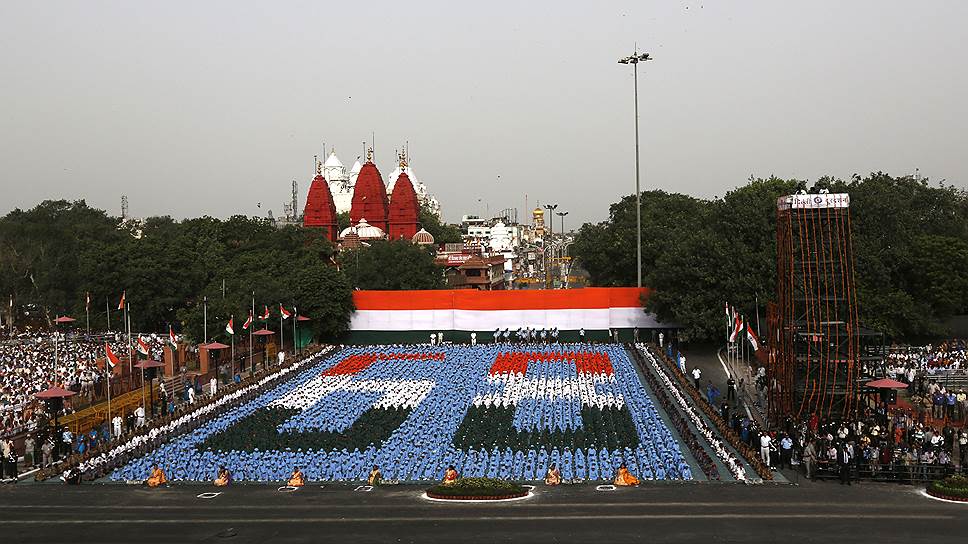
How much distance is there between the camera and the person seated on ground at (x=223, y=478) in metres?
23.6

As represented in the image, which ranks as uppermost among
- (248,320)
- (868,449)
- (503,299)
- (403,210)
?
(403,210)

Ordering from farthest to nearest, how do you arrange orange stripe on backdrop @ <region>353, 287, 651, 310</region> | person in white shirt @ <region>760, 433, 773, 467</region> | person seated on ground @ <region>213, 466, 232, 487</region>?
orange stripe on backdrop @ <region>353, 287, 651, 310</region>
person in white shirt @ <region>760, 433, 773, 467</region>
person seated on ground @ <region>213, 466, 232, 487</region>

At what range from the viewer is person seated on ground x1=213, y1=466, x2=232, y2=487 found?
77.4 ft

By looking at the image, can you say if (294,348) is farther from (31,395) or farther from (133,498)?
(133,498)

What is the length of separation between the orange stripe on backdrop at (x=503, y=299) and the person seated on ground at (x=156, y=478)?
31865 millimetres

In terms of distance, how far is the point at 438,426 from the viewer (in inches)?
1203

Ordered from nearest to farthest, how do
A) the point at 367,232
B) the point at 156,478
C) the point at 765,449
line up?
1. the point at 156,478
2. the point at 765,449
3. the point at 367,232

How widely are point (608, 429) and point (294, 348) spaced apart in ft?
85.6

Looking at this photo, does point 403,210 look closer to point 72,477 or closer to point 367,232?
point 367,232

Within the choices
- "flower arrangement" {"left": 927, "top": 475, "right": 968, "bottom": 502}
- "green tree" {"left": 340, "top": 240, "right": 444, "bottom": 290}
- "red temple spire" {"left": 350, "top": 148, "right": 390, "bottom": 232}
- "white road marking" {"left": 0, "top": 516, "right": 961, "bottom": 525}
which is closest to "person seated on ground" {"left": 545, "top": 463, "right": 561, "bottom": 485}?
"white road marking" {"left": 0, "top": 516, "right": 961, "bottom": 525}

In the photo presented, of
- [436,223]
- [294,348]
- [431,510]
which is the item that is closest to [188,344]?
[294,348]

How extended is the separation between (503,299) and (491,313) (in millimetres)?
1031

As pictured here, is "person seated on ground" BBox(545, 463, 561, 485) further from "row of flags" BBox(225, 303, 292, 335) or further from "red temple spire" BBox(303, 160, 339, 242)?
"red temple spire" BBox(303, 160, 339, 242)

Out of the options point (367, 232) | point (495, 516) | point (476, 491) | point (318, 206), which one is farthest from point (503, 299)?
point (318, 206)
